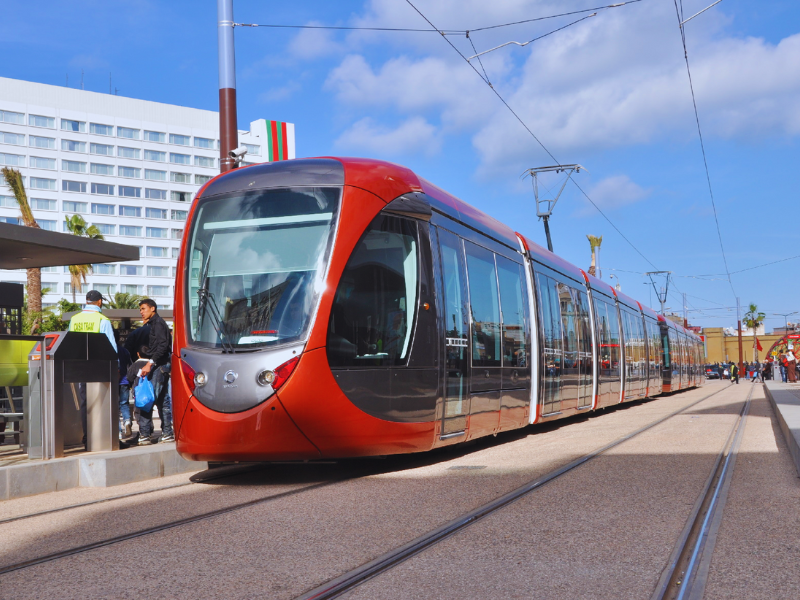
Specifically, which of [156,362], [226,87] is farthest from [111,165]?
[156,362]

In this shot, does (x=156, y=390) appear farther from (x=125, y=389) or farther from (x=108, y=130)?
(x=108, y=130)

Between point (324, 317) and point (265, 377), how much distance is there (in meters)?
0.70

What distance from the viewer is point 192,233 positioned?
813 centimetres

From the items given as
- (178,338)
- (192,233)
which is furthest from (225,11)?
(178,338)

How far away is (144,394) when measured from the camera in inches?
375

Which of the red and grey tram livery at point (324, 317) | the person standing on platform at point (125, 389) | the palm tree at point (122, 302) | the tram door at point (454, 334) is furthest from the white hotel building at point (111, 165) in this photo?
the red and grey tram livery at point (324, 317)

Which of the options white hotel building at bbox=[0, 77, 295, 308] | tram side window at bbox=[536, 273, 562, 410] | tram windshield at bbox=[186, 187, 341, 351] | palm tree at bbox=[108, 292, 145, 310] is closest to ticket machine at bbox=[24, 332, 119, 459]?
tram windshield at bbox=[186, 187, 341, 351]

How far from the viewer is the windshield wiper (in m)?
7.41

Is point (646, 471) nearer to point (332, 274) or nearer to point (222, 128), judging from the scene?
point (332, 274)

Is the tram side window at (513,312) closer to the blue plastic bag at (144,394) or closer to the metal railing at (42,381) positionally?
the blue plastic bag at (144,394)

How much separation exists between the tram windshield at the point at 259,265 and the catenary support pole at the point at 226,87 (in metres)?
3.47

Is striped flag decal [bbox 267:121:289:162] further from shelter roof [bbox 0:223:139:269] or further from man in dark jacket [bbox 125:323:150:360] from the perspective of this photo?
man in dark jacket [bbox 125:323:150:360]

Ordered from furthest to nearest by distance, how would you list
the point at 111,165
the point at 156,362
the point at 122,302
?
the point at 111,165
the point at 122,302
the point at 156,362

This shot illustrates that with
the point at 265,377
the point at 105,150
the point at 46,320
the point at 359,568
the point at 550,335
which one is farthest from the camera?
the point at 105,150
